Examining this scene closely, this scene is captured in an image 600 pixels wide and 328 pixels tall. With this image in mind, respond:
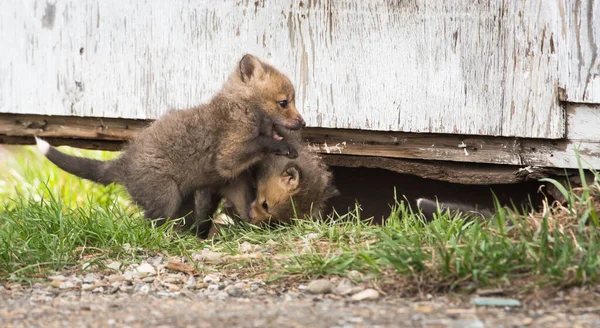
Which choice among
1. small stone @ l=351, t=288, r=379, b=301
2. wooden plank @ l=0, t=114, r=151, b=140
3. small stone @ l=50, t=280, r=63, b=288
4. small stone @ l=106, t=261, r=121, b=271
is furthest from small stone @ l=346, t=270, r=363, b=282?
wooden plank @ l=0, t=114, r=151, b=140

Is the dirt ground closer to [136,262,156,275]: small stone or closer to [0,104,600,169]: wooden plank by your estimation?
[136,262,156,275]: small stone

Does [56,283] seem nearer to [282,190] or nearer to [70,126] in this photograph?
[282,190]

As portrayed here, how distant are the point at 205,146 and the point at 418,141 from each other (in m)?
1.69

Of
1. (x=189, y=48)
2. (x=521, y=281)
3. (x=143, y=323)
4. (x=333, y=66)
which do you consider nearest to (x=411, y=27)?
(x=333, y=66)

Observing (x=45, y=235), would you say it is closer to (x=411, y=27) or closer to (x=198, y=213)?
(x=198, y=213)

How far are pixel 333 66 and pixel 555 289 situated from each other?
295cm

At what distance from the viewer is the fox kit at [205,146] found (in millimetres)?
5613

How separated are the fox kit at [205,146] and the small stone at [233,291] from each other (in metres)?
1.42

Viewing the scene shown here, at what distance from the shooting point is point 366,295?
3.86 meters

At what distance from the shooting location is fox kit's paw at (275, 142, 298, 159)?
5.60 metres

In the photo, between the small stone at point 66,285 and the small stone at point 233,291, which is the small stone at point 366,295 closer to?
the small stone at point 233,291

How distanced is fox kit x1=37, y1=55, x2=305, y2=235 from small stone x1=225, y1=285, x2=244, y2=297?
4.66 feet

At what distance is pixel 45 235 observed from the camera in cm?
506

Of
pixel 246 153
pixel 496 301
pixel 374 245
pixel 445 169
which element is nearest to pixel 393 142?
pixel 445 169
